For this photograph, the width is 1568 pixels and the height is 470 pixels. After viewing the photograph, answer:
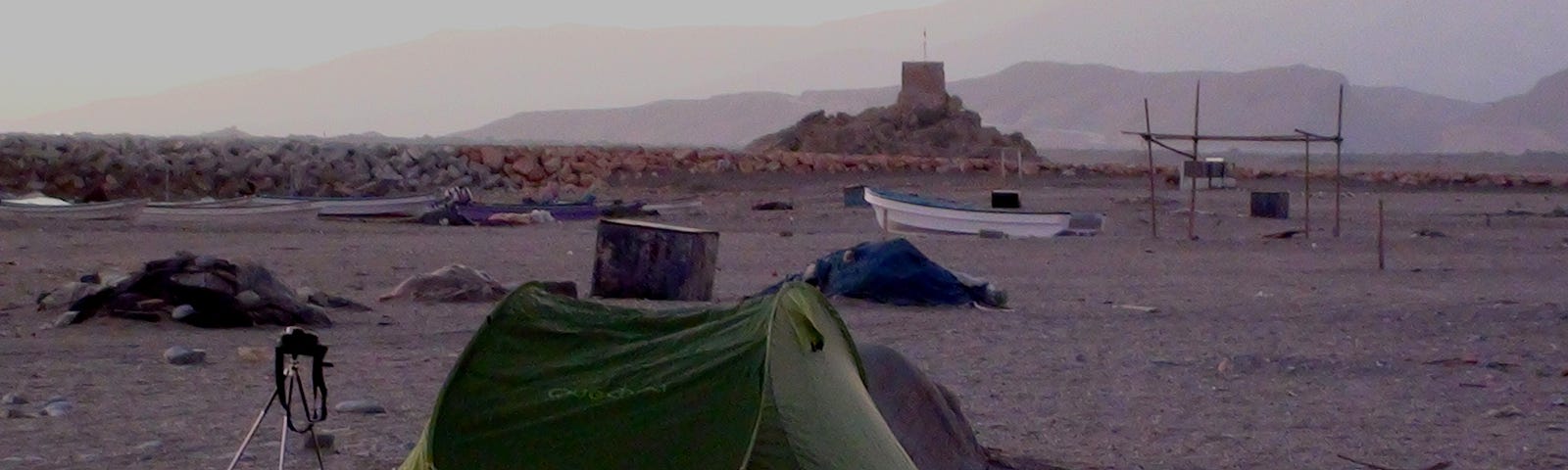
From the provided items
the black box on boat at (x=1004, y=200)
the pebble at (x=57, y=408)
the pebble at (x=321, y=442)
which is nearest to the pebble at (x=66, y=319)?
the pebble at (x=57, y=408)

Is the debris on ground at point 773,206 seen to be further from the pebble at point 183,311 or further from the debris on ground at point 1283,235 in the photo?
the pebble at point 183,311

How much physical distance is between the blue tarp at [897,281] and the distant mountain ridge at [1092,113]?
142m

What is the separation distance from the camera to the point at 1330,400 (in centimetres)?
Result: 980

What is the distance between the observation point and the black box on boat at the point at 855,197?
31.9 m

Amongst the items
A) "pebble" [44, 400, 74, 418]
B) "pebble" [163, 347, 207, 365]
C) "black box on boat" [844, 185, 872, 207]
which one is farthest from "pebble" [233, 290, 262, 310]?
"black box on boat" [844, 185, 872, 207]

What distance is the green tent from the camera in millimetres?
5852

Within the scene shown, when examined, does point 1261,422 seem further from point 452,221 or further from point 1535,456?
point 452,221

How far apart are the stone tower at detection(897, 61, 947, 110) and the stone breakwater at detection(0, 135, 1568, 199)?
526 centimetres

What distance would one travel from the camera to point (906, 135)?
50.7 m

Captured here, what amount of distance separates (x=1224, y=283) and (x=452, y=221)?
12326mm

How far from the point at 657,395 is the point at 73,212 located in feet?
68.3

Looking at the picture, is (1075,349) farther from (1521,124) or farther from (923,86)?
(1521,124)

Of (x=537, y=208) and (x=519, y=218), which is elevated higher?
(x=537, y=208)

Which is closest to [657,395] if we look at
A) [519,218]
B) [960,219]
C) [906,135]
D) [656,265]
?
[656,265]
